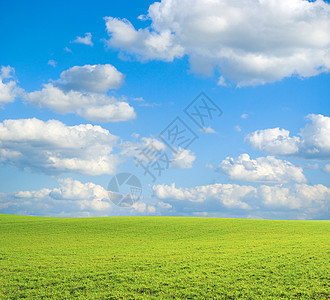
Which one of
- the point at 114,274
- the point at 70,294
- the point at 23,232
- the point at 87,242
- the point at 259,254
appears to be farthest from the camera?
the point at 23,232

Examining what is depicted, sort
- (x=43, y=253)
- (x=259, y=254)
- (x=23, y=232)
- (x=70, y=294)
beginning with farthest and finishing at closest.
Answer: (x=23, y=232) → (x=43, y=253) → (x=259, y=254) → (x=70, y=294)

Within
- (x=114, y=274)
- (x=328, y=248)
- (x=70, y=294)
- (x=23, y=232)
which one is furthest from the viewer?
(x=23, y=232)

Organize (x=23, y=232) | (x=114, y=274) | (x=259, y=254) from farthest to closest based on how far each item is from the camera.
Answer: (x=23, y=232)
(x=259, y=254)
(x=114, y=274)

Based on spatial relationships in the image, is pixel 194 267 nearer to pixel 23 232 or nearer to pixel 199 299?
pixel 199 299

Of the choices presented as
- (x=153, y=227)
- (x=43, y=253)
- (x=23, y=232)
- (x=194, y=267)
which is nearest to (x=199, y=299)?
(x=194, y=267)

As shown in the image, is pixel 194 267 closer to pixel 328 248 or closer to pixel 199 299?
pixel 199 299

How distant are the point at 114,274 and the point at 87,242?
59.3ft

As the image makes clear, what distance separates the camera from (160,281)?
17.8 meters

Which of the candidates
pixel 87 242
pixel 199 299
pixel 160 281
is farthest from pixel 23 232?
pixel 199 299

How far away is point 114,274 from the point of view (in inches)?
771

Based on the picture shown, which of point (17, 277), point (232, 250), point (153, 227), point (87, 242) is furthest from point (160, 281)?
point (153, 227)

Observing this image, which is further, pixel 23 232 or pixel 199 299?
pixel 23 232

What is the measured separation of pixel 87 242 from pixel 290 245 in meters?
21.8

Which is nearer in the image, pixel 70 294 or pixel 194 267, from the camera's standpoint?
pixel 70 294
